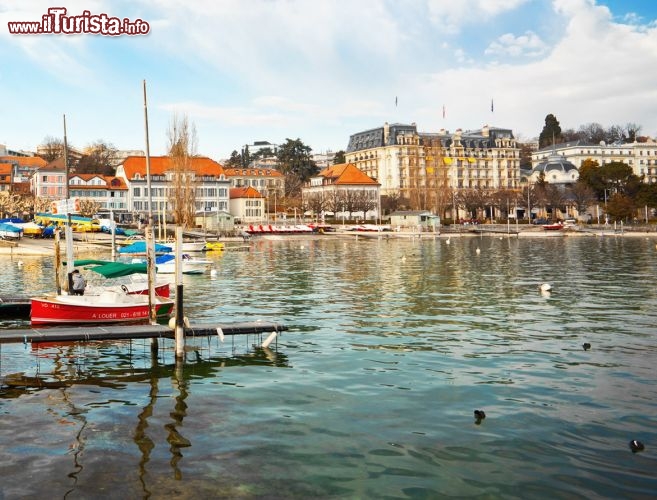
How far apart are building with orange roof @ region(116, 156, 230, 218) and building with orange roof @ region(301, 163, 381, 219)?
2328cm

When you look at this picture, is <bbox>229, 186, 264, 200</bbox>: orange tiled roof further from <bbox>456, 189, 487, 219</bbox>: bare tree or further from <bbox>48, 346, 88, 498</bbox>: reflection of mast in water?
<bbox>48, 346, 88, 498</bbox>: reflection of mast in water

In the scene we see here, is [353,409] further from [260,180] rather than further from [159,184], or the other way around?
[260,180]

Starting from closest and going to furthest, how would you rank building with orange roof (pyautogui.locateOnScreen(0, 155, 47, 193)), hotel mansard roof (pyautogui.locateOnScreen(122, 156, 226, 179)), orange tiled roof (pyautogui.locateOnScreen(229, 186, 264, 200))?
hotel mansard roof (pyautogui.locateOnScreen(122, 156, 226, 179)) < orange tiled roof (pyautogui.locateOnScreen(229, 186, 264, 200)) < building with orange roof (pyautogui.locateOnScreen(0, 155, 47, 193))

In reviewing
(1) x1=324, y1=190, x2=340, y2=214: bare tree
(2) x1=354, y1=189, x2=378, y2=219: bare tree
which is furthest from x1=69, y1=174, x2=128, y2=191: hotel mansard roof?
(2) x1=354, y1=189, x2=378, y2=219: bare tree

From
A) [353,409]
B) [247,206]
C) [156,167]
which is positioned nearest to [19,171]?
[156,167]

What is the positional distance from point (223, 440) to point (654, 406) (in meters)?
10.9

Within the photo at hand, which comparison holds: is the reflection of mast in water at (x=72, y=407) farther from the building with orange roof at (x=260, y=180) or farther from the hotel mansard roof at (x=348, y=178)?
the hotel mansard roof at (x=348, y=178)

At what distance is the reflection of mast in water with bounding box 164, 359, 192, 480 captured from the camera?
44.4 ft

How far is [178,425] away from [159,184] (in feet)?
417

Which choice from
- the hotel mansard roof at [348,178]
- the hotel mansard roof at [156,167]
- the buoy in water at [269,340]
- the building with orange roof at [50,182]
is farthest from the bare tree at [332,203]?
the buoy in water at [269,340]

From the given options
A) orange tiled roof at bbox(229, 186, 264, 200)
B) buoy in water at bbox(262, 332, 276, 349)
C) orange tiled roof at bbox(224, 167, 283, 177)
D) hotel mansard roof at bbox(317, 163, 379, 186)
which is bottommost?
buoy in water at bbox(262, 332, 276, 349)

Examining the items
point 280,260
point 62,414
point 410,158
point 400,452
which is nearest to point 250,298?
point 62,414

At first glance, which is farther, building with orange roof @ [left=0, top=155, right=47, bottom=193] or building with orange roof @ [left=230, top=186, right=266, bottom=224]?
building with orange roof @ [left=0, top=155, right=47, bottom=193]

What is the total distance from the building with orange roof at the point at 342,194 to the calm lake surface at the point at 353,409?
12380 cm
